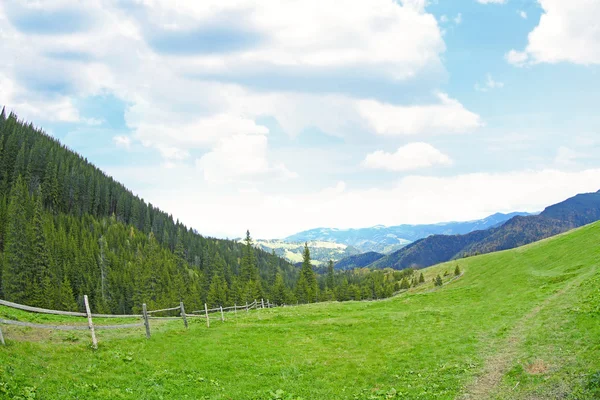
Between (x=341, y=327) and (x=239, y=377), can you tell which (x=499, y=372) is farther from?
(x=341, y=327)

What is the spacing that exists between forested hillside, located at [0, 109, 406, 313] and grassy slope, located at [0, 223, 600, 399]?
64335 millimetres

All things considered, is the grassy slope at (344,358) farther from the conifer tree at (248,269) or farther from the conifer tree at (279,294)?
the conifer tree at (279,294)

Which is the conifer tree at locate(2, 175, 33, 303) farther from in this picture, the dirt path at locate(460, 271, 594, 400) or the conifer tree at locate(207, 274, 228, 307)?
the dirt path at locate(460, 271, 594, 400)

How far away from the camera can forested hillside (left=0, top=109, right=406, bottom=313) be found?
276ft

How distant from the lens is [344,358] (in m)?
24.0

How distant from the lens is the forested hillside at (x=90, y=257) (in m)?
84.2

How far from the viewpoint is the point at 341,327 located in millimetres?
34625

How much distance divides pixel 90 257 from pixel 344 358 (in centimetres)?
11377

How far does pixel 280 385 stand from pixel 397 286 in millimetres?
146437

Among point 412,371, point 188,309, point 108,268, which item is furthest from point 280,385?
point 108,268

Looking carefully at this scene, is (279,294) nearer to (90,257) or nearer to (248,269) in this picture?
(248,269)

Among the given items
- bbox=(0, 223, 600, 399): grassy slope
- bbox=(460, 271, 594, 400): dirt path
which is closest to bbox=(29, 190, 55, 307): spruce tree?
bbox=(0, 223, 600, 399): grassy slope

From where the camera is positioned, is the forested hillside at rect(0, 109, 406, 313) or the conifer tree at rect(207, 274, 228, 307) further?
the conifer tree at rect(207, 274, 228, 307)

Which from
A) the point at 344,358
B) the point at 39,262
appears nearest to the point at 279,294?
the point at 39,262
